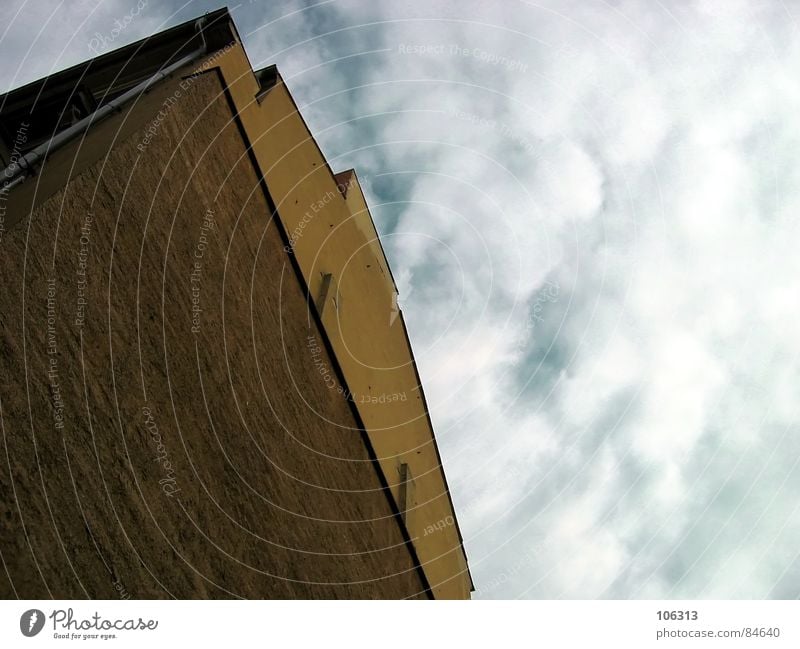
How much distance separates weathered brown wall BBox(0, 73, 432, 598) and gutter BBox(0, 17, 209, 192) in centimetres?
75

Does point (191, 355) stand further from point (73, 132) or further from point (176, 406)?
point (73, 132)

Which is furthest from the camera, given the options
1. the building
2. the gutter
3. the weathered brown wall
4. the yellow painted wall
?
the yellow painted wall

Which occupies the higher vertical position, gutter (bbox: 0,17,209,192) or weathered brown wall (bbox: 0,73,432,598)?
gutter (bbox: 0,17,209,192)

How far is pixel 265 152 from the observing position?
1016 cm

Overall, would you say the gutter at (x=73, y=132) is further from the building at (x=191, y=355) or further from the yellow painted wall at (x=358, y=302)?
the yellow painted wall at (x=358, y=302)

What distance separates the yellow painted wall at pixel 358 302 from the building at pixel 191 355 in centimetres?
7

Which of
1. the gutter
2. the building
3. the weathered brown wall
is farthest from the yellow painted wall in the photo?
the weathered brown wall

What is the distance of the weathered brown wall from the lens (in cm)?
466

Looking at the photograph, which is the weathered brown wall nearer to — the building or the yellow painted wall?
the building

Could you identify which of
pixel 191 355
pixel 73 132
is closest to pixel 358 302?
pixel 191 355

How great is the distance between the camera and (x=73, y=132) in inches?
268

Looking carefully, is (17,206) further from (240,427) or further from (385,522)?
(385,522)

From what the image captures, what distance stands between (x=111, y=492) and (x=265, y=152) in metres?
6.51
